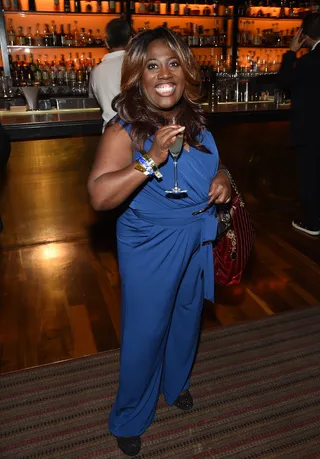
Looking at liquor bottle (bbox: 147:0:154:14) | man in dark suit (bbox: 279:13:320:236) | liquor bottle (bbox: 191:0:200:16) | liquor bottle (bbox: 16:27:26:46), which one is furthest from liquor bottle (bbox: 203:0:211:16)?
man in dark suit (bbox: 279:13:320:236)

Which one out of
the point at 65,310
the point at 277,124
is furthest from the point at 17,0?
the point at 65,310

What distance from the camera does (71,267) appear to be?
3.36 meters

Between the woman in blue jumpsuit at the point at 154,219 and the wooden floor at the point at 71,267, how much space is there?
2.71 ft

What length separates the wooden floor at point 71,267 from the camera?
254 cm

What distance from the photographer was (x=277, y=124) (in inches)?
164

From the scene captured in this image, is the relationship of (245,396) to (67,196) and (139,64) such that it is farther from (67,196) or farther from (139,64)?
(67,196)

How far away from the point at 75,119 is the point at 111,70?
0.46m

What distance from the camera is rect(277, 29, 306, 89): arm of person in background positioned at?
350 centimetres

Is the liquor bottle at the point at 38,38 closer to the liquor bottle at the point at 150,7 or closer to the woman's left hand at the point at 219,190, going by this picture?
the liquor bottle at the point at 150,7

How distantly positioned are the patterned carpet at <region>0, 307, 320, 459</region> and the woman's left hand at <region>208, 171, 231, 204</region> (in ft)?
3.39

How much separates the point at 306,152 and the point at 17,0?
13.5ft

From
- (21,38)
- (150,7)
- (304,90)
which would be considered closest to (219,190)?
(304,90)

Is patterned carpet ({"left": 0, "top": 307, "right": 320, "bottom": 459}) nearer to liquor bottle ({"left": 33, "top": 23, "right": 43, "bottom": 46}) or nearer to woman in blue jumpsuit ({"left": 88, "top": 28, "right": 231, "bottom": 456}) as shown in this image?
woman in blue jumpsuit ({"left": 88, "top": 28, "right": 231, "bottom": 456})

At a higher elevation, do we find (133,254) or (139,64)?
(139,64)
